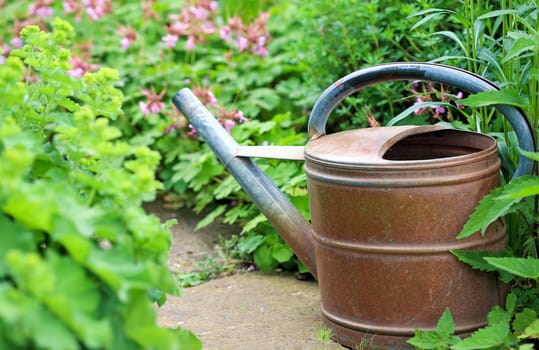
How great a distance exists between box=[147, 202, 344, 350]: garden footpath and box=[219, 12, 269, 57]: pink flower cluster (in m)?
1.31

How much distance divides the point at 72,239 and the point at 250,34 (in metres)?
3.02

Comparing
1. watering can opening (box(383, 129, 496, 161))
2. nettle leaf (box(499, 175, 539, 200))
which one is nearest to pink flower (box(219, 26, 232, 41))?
watering can opening (box(383, 129, 496, 161))

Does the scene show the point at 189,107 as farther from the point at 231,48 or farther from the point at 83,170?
the point at 231,48

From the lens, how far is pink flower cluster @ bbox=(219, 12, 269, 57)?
443cm

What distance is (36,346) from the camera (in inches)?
61.3

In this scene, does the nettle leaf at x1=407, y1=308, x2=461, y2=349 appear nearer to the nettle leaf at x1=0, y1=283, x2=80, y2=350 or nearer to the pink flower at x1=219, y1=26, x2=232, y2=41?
the nettle leaf at x1=0, y1=283, x2=80, y2=350

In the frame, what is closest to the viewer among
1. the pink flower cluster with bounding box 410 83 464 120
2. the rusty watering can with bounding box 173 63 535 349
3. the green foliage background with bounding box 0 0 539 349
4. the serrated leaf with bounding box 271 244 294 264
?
the green foliage background with bounding box 0 0 539 349

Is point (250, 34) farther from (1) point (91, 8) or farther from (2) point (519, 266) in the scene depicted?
(2) point (519, 266)

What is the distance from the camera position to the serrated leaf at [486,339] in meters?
2.24

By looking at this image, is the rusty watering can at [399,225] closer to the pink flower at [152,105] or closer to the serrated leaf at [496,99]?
the serrated leaf at [496,99]

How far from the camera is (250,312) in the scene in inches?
117

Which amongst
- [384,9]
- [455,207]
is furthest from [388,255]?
[384,9]

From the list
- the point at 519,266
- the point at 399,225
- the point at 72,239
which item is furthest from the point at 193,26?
the point at 72,239

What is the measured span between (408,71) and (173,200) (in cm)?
208
